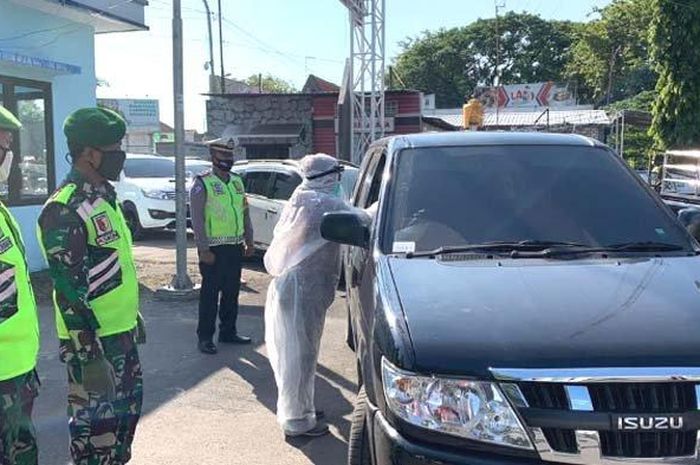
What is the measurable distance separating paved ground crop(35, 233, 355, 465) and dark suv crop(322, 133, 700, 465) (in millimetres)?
1151

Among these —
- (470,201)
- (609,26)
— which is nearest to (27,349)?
(470,201)

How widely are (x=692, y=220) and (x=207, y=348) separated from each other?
4047mm

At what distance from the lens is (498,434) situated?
2.26 meters

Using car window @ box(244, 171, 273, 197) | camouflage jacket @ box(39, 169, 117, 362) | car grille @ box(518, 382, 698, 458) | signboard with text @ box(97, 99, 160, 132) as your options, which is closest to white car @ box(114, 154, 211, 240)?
car window @ box(244, 171, 273, 197)

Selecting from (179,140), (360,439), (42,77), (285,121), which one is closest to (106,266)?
(360,439)

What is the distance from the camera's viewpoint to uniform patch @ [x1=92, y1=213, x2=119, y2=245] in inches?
118

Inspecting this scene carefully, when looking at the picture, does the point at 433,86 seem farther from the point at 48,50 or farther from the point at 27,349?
the point at 27,349

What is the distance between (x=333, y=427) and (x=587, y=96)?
177 ft

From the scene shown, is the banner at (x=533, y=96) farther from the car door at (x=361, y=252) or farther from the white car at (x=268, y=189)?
the car door at (x=361, y=252)

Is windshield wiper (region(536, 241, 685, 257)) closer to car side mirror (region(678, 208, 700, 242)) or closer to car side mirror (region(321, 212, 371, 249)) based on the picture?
car side mirror (region(678, 208, 700, 242))

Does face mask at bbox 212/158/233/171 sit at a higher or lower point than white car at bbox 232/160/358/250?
higher

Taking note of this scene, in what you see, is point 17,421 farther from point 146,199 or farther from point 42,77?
point 146,199

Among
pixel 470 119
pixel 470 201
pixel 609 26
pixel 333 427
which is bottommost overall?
pixel 333 427

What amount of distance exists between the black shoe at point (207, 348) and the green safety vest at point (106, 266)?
3.09 meters
